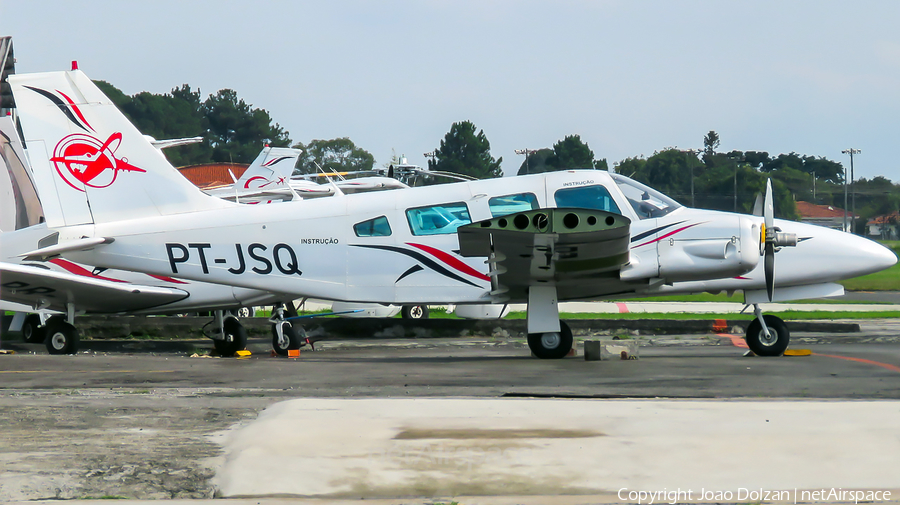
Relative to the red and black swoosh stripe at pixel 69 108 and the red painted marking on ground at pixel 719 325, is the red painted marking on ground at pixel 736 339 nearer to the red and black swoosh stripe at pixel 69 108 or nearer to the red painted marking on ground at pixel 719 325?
the red painted marking on ground at pixel 719 325

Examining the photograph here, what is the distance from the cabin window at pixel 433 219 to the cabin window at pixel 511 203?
0.57m

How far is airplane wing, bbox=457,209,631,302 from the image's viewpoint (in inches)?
409

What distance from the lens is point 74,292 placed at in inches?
560

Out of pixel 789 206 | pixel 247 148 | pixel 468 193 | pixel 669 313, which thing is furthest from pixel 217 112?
pixel 468 193

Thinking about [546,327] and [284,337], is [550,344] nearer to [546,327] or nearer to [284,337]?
[546,327]

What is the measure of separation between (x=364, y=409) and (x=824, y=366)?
5815 millimetres

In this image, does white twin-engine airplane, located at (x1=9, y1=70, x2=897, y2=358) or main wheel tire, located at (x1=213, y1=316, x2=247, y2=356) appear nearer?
white twin-engine airplane, located at (x1=9, y1=70, x2=897, y2=358)

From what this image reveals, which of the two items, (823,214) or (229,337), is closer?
(229,337)

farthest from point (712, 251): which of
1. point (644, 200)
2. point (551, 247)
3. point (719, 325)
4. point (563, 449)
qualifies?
point (563, 449)

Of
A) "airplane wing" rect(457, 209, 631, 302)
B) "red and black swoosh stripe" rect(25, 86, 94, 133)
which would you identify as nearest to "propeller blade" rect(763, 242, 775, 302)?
"airplane wing" rect(457, 209, 631, 302)

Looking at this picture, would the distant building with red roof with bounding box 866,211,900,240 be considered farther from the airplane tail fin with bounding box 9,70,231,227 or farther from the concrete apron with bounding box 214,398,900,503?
the concrete apron with bounding box 214,398,900,503

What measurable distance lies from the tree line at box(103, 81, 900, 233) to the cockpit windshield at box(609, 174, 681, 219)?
1.80 meters

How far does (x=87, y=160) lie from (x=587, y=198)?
23.9 feet

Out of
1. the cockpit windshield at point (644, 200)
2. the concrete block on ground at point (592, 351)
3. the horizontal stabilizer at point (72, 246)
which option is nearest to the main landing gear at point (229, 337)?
the horizontal stabilizer at point (72, 246)
